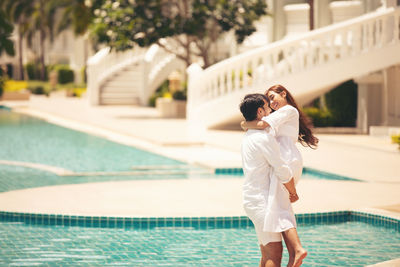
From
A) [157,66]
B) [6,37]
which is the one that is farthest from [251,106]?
[157,66]

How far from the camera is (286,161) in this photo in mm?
5656

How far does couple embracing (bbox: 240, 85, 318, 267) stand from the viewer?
5508 mm

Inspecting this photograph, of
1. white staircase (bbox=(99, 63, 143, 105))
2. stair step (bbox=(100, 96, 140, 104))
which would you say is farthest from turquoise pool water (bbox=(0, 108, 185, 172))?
white staircase (bbox=(99, 63, 143, 105))

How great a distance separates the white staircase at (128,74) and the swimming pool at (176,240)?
897 inches

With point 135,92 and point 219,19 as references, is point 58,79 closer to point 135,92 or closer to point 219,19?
point 135,92

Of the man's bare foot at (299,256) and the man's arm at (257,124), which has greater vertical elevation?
the man's arm at (257,124)

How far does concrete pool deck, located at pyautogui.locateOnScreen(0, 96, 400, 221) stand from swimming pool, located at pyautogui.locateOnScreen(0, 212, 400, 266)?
0.17 meters

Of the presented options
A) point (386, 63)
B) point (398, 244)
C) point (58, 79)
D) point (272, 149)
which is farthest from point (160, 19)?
point (58, 79)

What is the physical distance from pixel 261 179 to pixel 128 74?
2782 cm

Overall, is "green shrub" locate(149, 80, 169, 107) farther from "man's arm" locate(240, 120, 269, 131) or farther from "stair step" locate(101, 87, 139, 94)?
"man's arm" locate(240, 120, 269, 131)

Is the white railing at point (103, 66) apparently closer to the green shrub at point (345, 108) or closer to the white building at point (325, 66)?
the white building at point (325, 66)

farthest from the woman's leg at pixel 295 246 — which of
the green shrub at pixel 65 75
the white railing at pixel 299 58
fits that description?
the green shrub at pixel 65 75

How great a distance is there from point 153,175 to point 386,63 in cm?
787

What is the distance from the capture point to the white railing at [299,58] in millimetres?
18891
